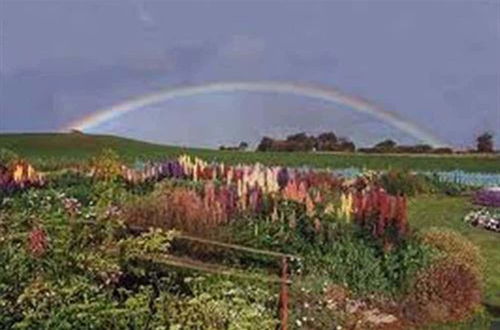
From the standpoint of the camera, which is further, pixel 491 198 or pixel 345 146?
pixel 345 146

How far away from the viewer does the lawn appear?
57.6 ft

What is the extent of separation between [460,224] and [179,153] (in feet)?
148

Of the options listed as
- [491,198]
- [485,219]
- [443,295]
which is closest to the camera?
[443,295]

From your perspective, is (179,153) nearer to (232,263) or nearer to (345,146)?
(345,146)

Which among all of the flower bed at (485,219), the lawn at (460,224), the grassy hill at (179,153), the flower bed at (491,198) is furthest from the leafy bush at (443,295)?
the grassy hill at (179,153)

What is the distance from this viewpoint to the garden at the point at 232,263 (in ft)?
36.1

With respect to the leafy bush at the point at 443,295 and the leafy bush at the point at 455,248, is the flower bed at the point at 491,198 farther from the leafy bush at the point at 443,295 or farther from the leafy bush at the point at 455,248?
the leafy bush at the point at 443,295

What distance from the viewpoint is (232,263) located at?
43.1 feet

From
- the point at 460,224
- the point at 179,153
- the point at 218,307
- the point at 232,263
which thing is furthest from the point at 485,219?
the point at 179,153

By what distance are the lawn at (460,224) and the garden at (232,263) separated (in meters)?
0.10

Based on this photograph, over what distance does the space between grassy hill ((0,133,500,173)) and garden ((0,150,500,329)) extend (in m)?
26.0

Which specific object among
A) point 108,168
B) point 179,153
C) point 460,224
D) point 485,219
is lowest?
point 460,224

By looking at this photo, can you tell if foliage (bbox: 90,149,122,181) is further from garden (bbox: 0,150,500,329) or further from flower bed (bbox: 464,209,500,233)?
flower bed (bbox: 464,209,500,233)

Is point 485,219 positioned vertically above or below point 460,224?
above
